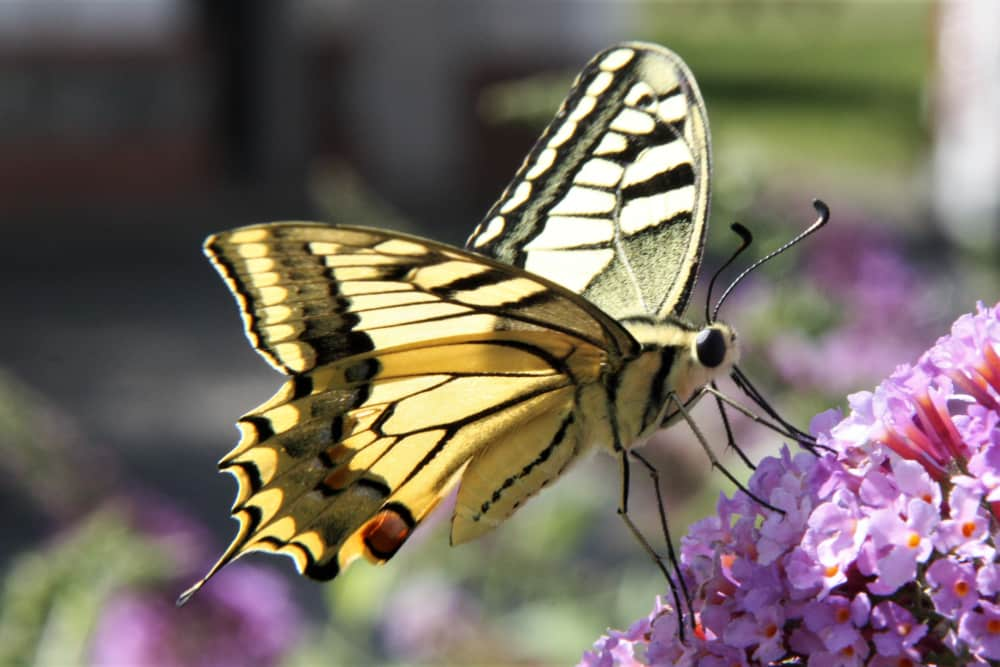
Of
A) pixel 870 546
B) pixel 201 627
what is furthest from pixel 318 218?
pixel 870 546

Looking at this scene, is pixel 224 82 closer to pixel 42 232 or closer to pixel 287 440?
pixel 42 232

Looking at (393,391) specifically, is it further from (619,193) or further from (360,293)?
(619,193)

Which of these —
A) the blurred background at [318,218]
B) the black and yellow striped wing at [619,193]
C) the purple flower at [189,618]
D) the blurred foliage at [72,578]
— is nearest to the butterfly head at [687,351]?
the black and yellow striped wing at [619,193]

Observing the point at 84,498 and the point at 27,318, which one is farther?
the point at 27,318

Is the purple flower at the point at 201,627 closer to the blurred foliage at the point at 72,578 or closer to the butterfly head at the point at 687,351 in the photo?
the blurred foliage at the point at 72,578

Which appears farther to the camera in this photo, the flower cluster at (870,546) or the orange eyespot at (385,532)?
the orange eyespot at (385,532)

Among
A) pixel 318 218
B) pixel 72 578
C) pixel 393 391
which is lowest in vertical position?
pixel 318 218

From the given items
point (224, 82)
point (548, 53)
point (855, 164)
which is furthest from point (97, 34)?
point (855, 164)

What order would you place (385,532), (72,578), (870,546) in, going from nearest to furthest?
(870,546), (385,532), (72,578)
